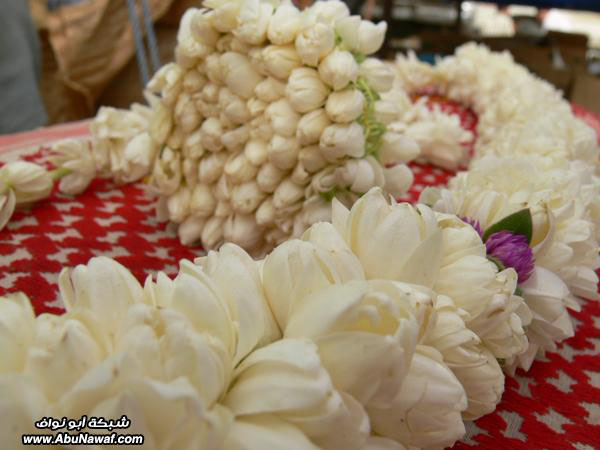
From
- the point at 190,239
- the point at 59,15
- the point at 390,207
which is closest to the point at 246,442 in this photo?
the point at 390,207

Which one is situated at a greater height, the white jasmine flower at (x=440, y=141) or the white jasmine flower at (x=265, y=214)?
the white jasmine flower at (x=265, y=214)

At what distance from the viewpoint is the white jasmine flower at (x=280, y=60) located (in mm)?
440

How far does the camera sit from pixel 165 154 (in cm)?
52

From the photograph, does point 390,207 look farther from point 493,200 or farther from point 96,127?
point 96,127

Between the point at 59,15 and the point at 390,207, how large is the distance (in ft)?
3.94

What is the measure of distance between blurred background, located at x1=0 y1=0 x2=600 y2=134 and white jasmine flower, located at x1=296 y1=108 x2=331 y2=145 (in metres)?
0.64

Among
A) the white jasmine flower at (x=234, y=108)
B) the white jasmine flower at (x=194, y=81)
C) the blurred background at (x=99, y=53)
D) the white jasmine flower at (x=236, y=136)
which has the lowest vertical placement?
the blurred background at (x=99, y=53)

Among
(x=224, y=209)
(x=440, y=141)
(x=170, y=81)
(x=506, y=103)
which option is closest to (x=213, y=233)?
(x=224, y=209)

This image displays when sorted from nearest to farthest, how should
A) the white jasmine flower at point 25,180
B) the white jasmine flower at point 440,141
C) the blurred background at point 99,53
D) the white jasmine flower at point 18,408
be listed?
the white jasmine flower at point 18,408 → the white jasmine flower at point 25,180 → the white jasmine flower at point 440,141 → the blurred background at point 99,53

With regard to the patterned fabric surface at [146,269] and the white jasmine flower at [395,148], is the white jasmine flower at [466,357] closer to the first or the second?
the patterned fabric surface at [146,269]

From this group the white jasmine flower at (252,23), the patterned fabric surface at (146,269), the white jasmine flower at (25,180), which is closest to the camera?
the patterned fabric surface at (146,269)

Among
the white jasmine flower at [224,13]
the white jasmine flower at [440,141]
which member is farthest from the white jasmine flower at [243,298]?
the white jasmine flower at [440,141]

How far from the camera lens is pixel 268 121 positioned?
1.48 feet

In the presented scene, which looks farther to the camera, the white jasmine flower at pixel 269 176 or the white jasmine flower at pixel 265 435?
the white jasmine flower at pixel 269 176
